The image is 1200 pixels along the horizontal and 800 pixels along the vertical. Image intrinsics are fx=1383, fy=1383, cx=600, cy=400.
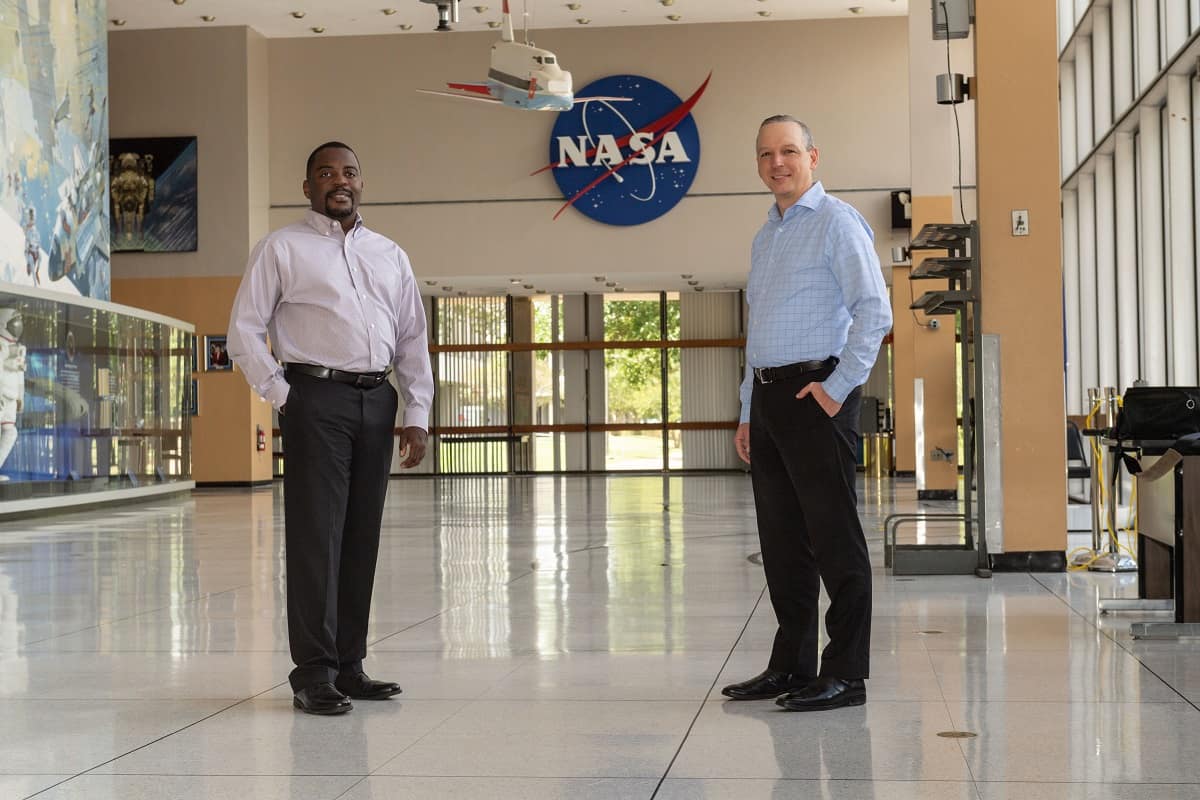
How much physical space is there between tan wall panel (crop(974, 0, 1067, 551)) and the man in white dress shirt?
4046mm

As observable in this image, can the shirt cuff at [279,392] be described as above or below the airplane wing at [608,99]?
below

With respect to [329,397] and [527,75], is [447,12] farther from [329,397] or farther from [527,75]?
[329,397]

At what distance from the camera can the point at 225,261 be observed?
2025cm

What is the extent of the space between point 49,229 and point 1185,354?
11.3 meters

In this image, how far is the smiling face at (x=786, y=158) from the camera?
3600 mm

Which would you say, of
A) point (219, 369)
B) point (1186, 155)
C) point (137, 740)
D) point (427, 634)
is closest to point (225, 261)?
point (219, 369)

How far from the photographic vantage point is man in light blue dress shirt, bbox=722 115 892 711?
11.4 feet

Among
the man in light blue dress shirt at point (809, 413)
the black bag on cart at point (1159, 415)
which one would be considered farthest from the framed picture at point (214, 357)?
the man in light blue dress shirt at point (809, 413)

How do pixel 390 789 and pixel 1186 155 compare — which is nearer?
pixel 390 789

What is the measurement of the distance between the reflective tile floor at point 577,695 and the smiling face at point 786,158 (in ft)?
4.43

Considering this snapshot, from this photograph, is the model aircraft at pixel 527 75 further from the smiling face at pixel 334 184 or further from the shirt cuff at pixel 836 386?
the shirt cuff at pixel 836 386

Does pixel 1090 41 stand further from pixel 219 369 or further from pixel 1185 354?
pixel 219 369

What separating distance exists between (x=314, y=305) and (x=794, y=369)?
4.17ft

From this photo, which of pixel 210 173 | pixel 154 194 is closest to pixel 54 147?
pixel 210 173
